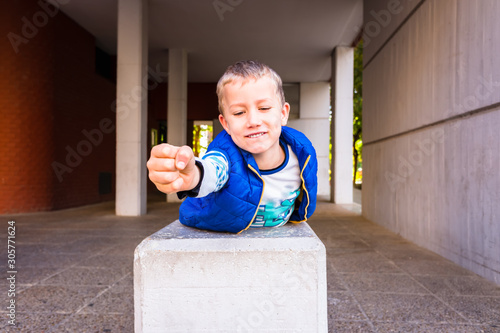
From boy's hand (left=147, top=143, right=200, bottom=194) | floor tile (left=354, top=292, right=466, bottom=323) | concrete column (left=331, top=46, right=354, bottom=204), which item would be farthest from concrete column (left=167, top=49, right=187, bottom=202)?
boy's hand (left=147, top=143, right=200, bottom=194)

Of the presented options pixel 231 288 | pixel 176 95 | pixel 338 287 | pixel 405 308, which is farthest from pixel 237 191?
pixel 176 95

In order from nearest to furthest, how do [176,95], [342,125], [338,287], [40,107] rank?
1. [338,287]
2. [40,107]
3. [342,125]
4. [176,95]

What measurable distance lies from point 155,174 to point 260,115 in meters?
0.65

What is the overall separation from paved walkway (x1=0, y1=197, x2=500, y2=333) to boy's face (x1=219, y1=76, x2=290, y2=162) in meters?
1.49

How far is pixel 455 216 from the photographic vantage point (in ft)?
13.6

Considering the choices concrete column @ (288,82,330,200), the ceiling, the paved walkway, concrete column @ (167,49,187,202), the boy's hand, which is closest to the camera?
the boy's hand

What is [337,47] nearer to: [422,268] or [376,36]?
[376,36]

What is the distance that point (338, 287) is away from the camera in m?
3.33

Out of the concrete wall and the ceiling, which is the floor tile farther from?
the ceiling

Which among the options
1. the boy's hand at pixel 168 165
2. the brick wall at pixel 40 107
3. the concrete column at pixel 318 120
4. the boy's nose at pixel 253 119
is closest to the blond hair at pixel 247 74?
the boy's nose at pixel 253 119

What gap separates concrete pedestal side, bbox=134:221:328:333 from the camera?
1.65 meters

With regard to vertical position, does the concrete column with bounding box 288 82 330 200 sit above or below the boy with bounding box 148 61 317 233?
above

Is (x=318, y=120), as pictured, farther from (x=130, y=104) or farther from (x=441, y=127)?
(x=441, y=127)

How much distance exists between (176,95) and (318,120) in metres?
6.72
